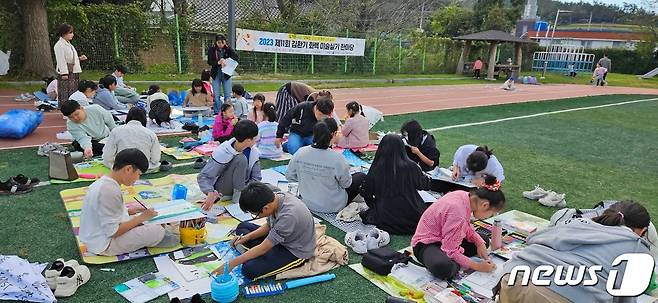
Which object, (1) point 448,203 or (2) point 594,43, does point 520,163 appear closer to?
(1) point 448,203

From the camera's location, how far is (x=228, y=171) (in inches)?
203

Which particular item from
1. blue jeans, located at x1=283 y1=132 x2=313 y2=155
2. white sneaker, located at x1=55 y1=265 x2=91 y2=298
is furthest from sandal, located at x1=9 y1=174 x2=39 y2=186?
blue jeans, located at x1=283 y1=132 x2=313 y2=155

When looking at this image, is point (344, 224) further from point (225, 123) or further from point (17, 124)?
point (17, 124)

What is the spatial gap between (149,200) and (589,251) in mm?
4388

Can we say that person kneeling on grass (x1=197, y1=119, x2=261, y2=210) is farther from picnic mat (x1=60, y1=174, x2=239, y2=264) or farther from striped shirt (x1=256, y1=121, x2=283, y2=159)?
striped shirt (x1=256, y1=121, x2=283, y2=159)

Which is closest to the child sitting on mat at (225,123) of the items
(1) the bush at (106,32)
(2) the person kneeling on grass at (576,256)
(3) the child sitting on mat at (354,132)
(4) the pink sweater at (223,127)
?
(4) the pink sweater at (223,127)

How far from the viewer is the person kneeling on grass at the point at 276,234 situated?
11.3 ft

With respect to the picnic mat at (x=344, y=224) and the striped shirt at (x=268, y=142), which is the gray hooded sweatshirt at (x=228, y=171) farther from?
the striped shirt at (x=268, y=142)

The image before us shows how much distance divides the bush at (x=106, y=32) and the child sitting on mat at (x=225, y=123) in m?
10.0

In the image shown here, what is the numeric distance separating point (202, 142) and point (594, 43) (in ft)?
202

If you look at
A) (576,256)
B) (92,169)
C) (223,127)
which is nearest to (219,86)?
(223,127)

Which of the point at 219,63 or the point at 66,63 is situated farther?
the point at 219,63

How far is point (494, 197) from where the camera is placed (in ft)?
11.3

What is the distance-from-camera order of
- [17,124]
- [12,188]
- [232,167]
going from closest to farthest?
[232,167], [12,188], [17,124]
